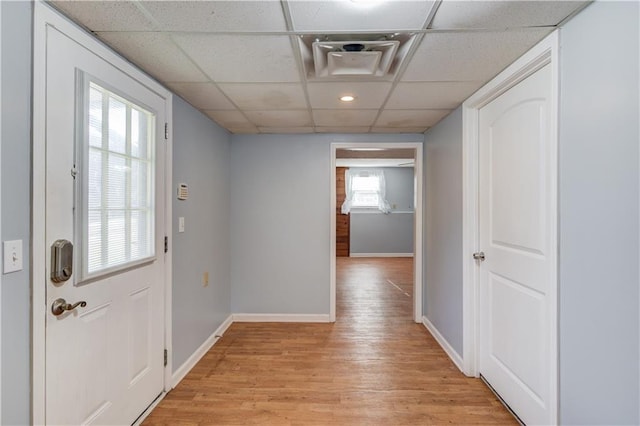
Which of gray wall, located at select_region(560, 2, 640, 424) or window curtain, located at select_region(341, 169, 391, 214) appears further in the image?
window curtain, located at select_region(341, 169, 391, 214)

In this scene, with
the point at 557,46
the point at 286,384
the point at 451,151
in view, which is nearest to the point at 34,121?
the point at 286,384

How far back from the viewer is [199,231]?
8.95 ft

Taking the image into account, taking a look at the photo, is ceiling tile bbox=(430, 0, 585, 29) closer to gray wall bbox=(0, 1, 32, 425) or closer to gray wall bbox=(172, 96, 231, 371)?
gray wall bbox=(0, 1, 32, 425)

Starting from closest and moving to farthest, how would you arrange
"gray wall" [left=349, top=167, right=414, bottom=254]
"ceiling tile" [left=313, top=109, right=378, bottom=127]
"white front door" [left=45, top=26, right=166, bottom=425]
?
"white front door" [left=45, top=26, right=166, bottom=425]
"ceiling tile" [left=313, top=109, right=378, bottom=127]
"gray wall" [left=349, top=167, right=414, bottom=254]

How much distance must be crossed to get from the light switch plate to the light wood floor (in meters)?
1.32

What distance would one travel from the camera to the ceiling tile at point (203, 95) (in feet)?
7.07

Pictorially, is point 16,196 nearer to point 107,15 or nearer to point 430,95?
point 107,15

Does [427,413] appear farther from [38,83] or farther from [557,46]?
[38,83]

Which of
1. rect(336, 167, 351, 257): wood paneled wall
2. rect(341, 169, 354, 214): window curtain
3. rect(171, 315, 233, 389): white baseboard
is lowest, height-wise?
rect(171, 315, 233, 389): white baseboard

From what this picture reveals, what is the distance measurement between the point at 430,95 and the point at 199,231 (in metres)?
2.21

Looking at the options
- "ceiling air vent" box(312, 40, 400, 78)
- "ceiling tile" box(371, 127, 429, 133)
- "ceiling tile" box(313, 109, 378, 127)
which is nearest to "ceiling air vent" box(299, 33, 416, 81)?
"ceiling air vent" box(312, 40, 400, 78)

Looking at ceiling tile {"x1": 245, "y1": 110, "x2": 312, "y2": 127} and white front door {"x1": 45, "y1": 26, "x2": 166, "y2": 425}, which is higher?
ceiling tile {"x1": 245, "y1": 110, "x2": 312, "y2": 127}

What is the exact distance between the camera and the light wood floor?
6.42 feet

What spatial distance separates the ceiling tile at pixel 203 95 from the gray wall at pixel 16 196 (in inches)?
38.8
